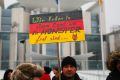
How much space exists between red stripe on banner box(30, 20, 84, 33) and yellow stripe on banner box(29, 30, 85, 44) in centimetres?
6

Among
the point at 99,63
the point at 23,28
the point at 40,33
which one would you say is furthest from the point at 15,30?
the point at 40,33

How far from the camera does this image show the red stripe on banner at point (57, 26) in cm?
449

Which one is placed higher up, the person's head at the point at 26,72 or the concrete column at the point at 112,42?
the concrete column at the point at 112,42

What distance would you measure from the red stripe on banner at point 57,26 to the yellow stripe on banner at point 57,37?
60 mm

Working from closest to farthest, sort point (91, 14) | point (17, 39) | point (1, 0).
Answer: point (17, 39) < point (91, 14) < point (1, 0)

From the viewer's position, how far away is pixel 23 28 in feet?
169

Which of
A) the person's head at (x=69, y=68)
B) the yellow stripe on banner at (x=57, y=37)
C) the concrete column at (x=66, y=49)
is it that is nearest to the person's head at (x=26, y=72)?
the person's head at (x=69, y=68)

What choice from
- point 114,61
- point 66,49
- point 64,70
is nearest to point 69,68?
point 64,70

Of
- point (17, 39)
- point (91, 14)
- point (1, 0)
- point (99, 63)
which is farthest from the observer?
point (1, 0)

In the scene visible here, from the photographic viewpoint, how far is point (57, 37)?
450 cm

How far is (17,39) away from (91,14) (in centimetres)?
1499

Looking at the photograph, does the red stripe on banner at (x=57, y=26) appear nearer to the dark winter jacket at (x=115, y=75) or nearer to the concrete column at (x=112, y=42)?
the dark winter jacket at (x=115, y=75)

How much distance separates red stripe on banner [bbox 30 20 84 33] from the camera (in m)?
4.49

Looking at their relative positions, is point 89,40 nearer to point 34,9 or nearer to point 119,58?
point 34,9
